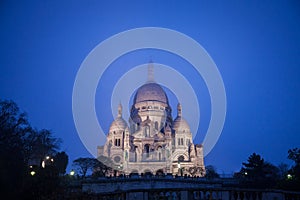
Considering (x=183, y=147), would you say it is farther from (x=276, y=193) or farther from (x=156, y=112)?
(x=276, y=193)

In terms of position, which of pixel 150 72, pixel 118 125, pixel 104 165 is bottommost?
pixel 104 165

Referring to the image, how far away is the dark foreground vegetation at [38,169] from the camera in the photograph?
757 inches

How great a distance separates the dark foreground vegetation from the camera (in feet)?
63.1

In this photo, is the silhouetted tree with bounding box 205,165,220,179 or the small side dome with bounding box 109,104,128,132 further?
the small side dome with bounding box 109,104,128,132

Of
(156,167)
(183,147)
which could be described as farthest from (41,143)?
(183,147)

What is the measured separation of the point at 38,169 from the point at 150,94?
4783 cm

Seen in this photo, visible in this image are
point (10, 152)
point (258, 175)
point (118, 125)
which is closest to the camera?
point (10, 152)

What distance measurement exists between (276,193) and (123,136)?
57890 millimetres

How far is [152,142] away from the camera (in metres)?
68.4

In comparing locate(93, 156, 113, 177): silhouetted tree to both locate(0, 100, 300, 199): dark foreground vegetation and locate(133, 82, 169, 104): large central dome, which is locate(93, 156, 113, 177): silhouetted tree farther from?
locate(133, 82, 169, 104): large central dome

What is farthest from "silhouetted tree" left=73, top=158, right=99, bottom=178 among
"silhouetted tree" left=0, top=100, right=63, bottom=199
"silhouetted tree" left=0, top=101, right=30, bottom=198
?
"silhouetted tree" left=0, top=101, right=30, bottom=198

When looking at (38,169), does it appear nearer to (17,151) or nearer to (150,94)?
(17,151)

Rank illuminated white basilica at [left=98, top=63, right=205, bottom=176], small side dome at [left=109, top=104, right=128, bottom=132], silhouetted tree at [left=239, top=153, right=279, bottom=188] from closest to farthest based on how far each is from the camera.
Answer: silhouetted tree at [left=239, top=153, right=279, bottom=188]
illuminated white basilica at [left=98, top=63, right=205, bottom=176]
small side dome at [left=109, top=104, right=128, bottom=132]

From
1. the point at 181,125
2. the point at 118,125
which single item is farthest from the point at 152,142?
the point at 118,125
